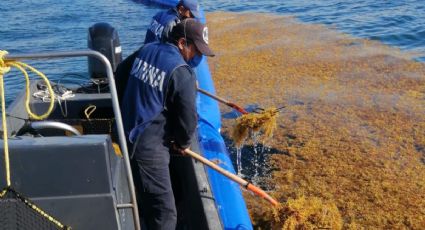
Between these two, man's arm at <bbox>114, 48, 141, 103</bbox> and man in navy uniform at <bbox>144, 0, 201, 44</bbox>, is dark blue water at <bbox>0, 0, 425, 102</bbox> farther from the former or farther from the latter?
man's arm at <bbox>114, 48, 141, 103</bbox>

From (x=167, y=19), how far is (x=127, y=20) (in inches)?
377

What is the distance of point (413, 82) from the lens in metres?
8.25

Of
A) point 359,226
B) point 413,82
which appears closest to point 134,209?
point 359,226

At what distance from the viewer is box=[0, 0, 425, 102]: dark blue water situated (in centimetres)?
1076

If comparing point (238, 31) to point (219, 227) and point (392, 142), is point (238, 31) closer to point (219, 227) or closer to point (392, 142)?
point (392, 142)

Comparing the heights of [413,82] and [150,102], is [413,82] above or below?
below

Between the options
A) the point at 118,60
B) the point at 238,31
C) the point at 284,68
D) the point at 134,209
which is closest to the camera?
the point at 134,209

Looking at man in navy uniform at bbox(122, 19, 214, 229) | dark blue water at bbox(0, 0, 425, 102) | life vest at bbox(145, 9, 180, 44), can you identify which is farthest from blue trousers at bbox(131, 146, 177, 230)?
dark blue water at bbox(0, 0, 425, 102)

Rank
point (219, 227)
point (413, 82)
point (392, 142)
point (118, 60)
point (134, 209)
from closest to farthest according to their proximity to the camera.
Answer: point (134, 209) < point (219, 227) < point (118, 60) < point (392, 142) < point (413, 82)

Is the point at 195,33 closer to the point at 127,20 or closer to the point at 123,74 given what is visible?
the point at 123,74

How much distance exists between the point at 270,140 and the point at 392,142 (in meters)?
1.46

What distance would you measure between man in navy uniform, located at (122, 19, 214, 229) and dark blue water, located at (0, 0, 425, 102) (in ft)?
19.6

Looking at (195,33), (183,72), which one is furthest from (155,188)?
(195,33)

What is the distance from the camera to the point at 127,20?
47.2 ft
